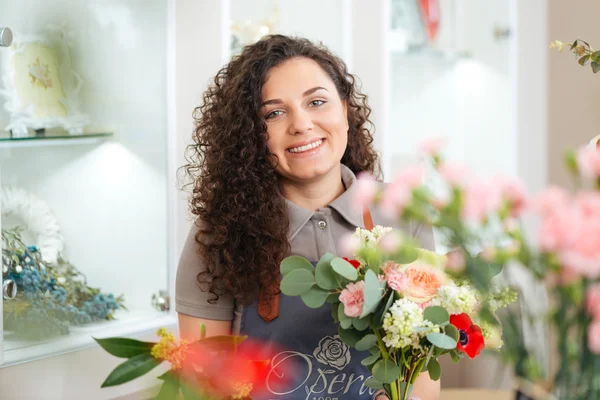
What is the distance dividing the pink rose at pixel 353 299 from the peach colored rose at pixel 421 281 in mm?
63

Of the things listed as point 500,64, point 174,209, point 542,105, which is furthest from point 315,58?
point 542,105

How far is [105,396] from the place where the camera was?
6.17ft

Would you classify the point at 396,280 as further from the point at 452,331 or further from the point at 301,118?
the point at 301,118

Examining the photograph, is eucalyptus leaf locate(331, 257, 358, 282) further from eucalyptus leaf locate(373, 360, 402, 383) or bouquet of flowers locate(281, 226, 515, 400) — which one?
eucalyptus leaf locate(373, 360, 402, 383)

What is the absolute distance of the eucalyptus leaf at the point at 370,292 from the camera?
43.9 inches

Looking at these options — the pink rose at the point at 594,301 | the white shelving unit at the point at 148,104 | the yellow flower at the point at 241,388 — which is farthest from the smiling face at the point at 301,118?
the pink rose at the point at 594,301

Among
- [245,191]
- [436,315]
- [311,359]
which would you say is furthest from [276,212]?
[436,315]

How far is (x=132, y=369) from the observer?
0.84 metres

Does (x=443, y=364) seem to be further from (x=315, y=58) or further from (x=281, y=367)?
(x=315, y=58)

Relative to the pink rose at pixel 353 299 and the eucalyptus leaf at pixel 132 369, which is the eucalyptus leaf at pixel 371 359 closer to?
the pink rose at pixel 353 299

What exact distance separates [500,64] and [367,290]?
2373 mm

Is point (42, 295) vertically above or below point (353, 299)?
below

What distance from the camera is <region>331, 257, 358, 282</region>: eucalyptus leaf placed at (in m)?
1.13

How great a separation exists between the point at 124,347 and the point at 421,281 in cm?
49
